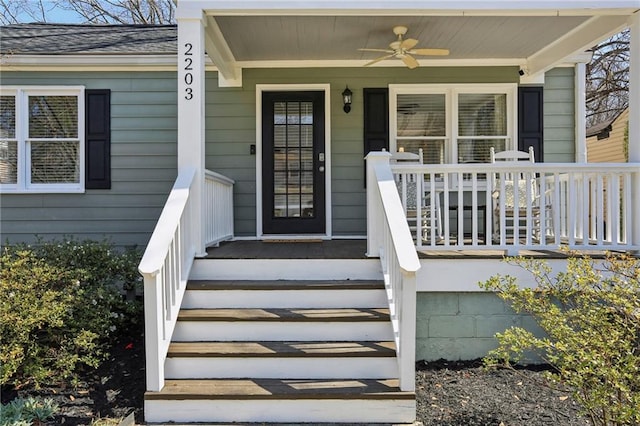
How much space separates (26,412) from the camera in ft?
8.64

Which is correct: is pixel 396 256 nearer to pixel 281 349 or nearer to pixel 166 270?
pixel 281 349

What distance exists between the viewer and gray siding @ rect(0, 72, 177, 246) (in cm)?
→ 536

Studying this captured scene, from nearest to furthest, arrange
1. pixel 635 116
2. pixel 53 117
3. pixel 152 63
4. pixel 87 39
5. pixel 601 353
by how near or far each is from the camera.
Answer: pixel 601 353
pixel 635 116
pixel 152 63
pixel 53 117
pixel 87 39

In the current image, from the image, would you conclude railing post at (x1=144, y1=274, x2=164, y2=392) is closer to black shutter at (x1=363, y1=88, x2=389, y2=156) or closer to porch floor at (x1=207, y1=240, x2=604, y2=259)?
porch floor at (x1=207, y1=240, x2=604, y2=259)

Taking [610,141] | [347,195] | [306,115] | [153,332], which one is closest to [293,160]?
[306,115]

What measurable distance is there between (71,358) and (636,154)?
4.74m

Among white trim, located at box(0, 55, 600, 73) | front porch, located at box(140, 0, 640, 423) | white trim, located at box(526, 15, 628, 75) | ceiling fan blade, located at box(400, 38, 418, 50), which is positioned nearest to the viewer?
front porch, located at box(140, 0, 640, 423)

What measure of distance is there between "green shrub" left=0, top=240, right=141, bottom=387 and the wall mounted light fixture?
10.8 feet

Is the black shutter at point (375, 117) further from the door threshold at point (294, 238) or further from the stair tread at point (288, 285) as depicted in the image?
the stair tread at point (288, 285)

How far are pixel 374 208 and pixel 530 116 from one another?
297 cm

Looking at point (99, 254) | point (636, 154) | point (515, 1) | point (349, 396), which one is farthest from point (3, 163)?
point (636, 154)

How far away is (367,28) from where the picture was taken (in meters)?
4.29

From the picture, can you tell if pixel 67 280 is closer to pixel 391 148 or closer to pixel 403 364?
pixel 403 364

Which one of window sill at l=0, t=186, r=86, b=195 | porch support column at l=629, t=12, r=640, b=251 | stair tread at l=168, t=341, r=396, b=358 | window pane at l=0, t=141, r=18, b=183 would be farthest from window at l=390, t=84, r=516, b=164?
window pane at l=0, t=141, r=18, b=183
